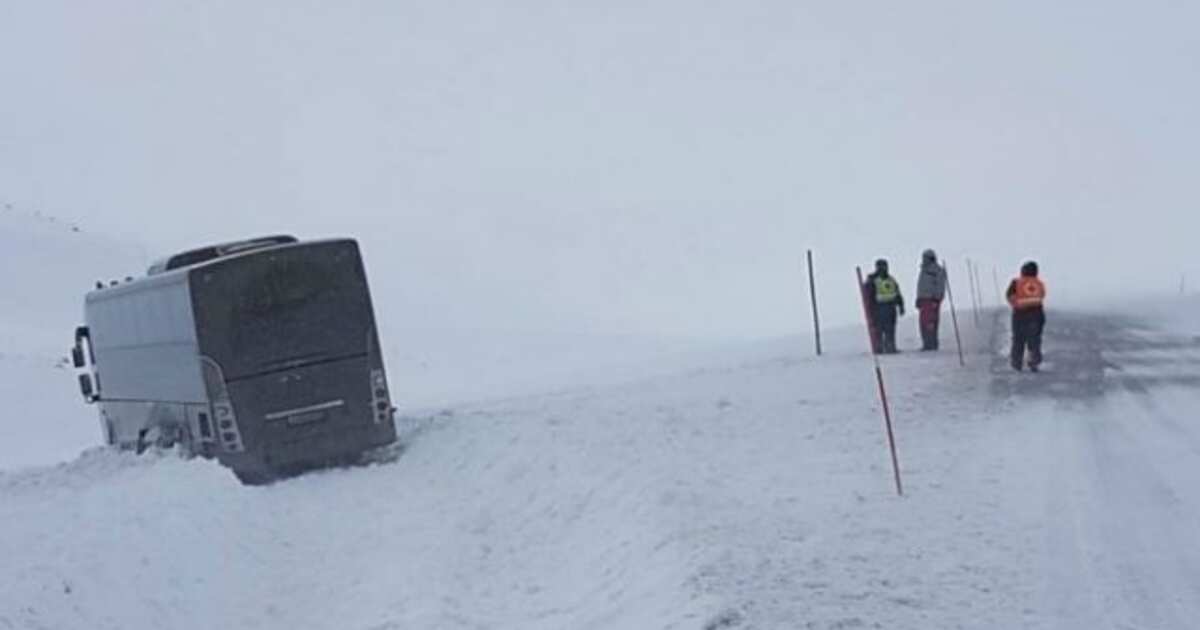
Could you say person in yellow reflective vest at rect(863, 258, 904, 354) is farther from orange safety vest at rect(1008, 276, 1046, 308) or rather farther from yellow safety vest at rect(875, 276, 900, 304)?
orange safety vest at rect(1008, 276, 1046, 308)

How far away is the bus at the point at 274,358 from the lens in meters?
18.9

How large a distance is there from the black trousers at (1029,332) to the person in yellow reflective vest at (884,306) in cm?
462

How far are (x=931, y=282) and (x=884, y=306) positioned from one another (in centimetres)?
97

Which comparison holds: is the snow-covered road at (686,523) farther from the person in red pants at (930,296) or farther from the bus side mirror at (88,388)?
the person in red pants at (930,296)

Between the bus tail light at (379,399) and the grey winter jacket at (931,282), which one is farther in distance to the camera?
the grey winter jacket at (931,282)

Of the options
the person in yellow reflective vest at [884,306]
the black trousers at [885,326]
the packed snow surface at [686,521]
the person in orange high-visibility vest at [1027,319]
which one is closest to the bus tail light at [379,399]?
the packed snow surface at [686,521]

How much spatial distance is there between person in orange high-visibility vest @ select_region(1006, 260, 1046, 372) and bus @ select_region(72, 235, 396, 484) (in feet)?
30.9

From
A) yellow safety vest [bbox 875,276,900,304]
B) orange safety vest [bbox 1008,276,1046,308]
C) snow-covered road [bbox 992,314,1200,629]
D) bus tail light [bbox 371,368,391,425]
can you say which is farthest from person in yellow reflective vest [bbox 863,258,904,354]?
bus tail light [bbox 371,368,391,425]

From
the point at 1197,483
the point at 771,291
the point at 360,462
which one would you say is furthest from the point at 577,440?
the point at 771,291

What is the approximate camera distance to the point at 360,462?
1961 centimetres

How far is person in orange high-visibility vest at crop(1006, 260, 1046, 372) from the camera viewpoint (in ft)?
74.1

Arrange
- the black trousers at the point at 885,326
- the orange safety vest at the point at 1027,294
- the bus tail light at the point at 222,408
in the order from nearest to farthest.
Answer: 1. the bus tail light at the point at 222,408
2. the orange safety vest at the point at 1027,294
3. the black trousers at the point at 885,326

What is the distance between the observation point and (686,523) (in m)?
11.9

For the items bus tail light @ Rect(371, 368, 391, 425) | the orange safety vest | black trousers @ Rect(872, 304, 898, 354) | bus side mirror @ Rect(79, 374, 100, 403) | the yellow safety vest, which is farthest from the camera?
black trousers @ Rect(872, 304, 898, 354)
